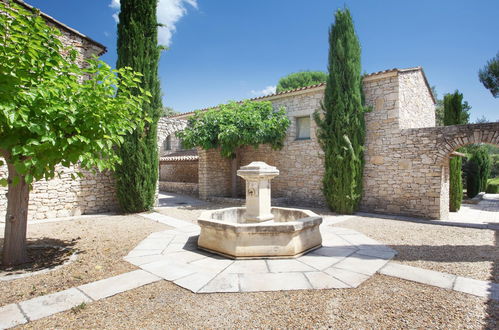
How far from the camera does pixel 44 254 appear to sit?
14.3 feet

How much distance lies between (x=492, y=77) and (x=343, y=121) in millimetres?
9183

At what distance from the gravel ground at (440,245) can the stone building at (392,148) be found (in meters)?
1.41

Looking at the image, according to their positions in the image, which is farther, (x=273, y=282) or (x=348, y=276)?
(x=348, y=276)

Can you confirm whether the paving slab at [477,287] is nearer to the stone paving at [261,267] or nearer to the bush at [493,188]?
the stone paving at [261,267]

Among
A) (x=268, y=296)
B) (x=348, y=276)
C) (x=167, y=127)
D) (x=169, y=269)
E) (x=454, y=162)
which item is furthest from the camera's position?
(x=167, y=127)

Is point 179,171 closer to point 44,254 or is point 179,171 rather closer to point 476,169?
point 44,254

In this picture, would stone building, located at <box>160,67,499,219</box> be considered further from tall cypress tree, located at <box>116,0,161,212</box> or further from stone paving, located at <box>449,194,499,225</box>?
tall cypress tree, located at <box>116,0,161,212</box>

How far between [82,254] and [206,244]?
6.89 ft

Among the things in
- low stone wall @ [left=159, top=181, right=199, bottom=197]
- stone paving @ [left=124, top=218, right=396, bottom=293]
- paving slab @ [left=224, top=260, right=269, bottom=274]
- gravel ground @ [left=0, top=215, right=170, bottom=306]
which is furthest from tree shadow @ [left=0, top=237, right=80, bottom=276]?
low stone wall @ [left=159, top=181, right=199, bottom=197]

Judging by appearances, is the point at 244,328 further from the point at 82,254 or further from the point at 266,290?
the point at 82,254

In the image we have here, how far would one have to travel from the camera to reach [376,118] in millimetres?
8992

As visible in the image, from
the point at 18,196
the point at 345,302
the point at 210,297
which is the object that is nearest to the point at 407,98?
the point at 345,302

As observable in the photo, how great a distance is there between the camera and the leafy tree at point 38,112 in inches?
115

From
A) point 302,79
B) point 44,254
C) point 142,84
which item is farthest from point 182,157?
point 302,79
